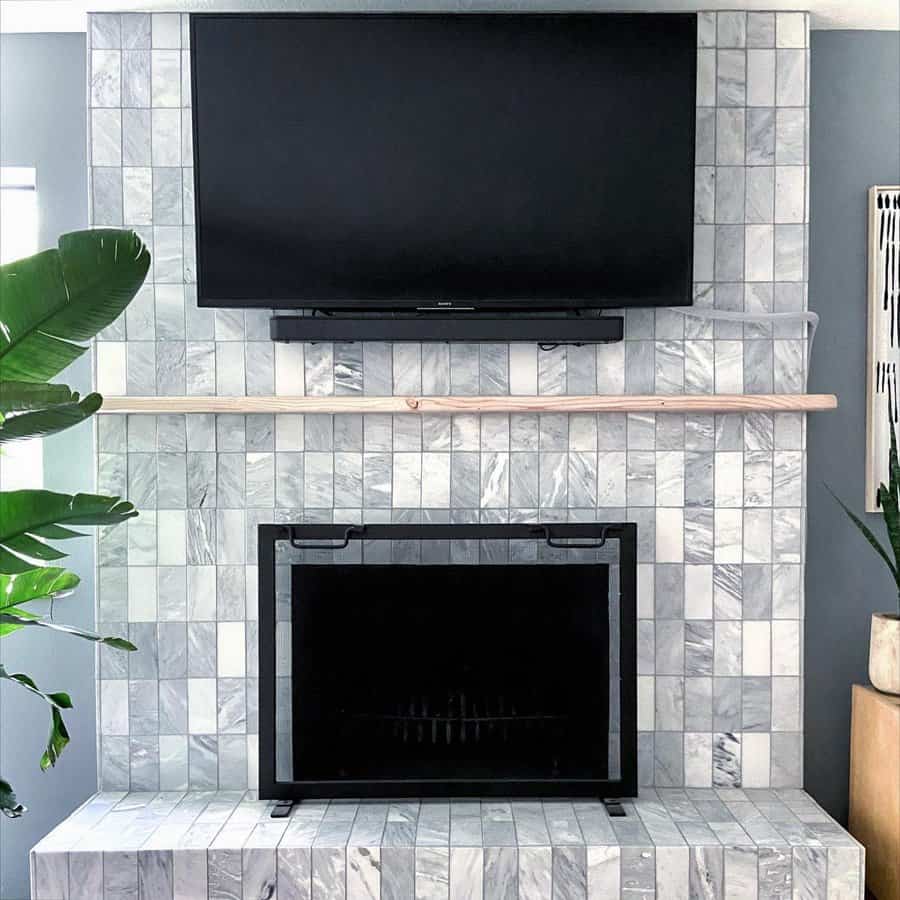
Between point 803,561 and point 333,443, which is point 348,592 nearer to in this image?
point 333,443

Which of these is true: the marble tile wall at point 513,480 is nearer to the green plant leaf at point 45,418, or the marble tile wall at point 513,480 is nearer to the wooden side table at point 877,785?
the wooden side table at point 877,785

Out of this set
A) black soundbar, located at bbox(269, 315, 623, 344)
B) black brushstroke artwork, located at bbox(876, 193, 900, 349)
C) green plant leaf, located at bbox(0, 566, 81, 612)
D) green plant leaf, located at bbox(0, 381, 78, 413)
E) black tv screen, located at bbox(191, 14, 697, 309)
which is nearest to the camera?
green plant leaf, located at bbox(0, 381, 78, 413)

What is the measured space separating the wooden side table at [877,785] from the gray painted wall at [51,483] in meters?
2.01

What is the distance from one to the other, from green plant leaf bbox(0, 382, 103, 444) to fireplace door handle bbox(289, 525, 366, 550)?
80 centimetres

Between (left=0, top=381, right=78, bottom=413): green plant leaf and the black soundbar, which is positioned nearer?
(left=0, top=381, right=78, bottom=413): green plant leaf

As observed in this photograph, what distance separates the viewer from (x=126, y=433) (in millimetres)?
2557

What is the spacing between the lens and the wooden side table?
2.36 metres

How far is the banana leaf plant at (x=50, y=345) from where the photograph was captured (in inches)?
70.4

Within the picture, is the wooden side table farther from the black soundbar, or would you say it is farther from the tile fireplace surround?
the black soundbar

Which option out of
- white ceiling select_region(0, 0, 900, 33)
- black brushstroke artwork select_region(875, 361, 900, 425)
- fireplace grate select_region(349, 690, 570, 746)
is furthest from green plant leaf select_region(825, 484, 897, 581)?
white ceiling select_region(0, 0, 900, 33)

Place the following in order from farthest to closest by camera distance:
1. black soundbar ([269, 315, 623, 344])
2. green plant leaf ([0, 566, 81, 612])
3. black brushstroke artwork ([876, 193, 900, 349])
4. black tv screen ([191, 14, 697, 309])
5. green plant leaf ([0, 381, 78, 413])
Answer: black brushstroke artwork ([876, 193, 900, 349]), black soundbar ([269, 315, 623, 344]), black tv screen ([191, 14, 697, 309]), green plant leaf ([0, 566, 81, 612]), green plant leaf ([0, 381, 78, 413])

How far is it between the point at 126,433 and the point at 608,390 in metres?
1.23

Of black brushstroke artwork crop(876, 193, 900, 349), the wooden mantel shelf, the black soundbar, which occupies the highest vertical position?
black brushstroke artwork crop(876, 193, 900, 349)

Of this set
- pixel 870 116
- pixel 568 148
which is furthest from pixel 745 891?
pixel 870 116
